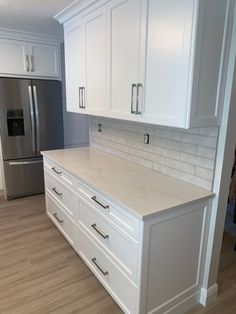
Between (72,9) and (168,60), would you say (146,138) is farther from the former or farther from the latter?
(72,9)

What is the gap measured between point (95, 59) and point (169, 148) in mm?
1046

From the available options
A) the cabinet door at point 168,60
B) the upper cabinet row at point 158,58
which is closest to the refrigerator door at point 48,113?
the upper cabinet row at point 158,58

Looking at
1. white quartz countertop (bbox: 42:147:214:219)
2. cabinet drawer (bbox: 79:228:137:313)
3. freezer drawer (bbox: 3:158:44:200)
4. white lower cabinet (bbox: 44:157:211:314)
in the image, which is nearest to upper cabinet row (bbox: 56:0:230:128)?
white quartz countertop (bbox: 42:147:214:219)

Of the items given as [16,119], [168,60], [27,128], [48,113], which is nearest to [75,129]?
[48,113]

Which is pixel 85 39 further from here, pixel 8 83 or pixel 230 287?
pixel 230 287

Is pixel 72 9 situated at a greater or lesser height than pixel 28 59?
greater

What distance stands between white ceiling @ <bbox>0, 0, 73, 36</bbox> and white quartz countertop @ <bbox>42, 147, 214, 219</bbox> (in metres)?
1.50

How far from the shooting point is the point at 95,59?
2.21 meters

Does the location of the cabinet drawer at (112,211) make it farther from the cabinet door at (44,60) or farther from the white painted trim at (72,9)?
the cabinet door at (44,60)

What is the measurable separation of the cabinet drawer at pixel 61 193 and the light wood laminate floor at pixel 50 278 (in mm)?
435

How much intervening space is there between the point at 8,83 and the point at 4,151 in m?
0.95

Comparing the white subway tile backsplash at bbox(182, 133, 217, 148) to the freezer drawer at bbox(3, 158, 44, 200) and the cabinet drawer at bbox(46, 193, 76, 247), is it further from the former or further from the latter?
the freezer drawer at bbox(3, 158, 44, 200)

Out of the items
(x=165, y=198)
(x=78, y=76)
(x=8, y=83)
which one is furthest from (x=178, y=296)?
(x=8, y=83)

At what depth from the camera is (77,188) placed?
7.02 feet
